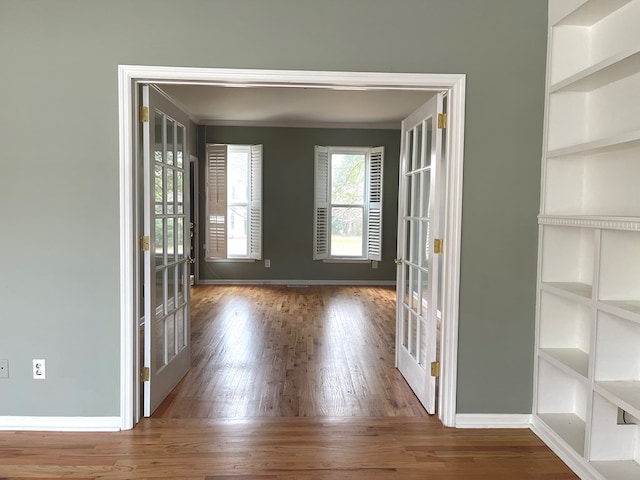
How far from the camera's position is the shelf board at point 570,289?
2259 mm

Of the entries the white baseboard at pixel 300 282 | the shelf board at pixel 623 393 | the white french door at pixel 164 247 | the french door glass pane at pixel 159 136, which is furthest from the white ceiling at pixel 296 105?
the shelf board at pixel 623 393

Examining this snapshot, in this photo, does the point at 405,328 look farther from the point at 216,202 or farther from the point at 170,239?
the point at 216,202

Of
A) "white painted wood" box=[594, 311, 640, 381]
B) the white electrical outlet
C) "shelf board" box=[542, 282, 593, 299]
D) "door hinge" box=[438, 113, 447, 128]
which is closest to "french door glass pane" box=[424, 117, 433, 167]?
"door hinge" box=[438, 113, 447, 128]

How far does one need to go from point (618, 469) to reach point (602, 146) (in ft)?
4.89

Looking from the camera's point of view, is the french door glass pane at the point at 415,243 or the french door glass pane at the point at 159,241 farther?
the french door glass pane at the point at 415,243

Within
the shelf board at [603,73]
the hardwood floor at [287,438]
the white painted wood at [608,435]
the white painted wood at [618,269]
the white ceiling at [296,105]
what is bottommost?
the hardwood floor at [287,438]

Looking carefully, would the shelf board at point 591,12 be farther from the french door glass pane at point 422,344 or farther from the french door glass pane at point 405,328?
the french door glass pane at point 405,328

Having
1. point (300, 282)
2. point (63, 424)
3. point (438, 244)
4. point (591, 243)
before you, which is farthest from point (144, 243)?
point (300, 282)

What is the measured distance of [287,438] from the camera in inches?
98.9

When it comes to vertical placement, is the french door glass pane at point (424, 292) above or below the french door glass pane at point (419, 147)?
below

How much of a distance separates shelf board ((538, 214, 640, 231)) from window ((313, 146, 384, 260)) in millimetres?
5136

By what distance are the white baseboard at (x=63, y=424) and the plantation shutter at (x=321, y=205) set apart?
5.26 metres

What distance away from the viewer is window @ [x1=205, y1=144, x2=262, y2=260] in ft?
24.5

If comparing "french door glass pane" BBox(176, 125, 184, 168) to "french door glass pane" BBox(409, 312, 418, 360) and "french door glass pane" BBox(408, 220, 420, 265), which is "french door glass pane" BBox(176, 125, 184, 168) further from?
"french door glass pane" BBox(409, 312, 418, 360)
